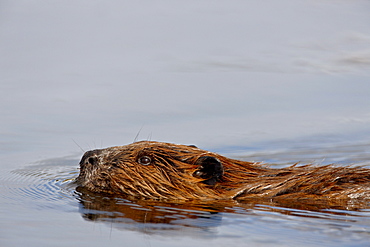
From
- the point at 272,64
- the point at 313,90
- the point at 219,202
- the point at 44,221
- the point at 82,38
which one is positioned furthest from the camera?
the point at 82,38

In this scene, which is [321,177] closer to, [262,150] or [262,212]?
[262,212]

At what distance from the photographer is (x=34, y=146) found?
8.27 m

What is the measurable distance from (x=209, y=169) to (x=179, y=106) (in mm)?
3241

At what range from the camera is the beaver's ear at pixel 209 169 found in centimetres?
617

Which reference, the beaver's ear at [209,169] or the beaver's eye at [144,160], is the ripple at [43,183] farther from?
the beaver's ear at [209,169]

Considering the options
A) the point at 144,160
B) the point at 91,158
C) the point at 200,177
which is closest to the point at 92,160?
the point at 91,158

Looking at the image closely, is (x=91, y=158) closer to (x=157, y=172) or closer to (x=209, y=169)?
(x=157, y=172)

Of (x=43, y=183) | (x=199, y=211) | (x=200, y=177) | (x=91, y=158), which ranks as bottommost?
(x=199, y=211)

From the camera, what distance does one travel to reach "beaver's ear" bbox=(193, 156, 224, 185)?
20.2 feet

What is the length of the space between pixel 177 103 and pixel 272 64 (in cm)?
247

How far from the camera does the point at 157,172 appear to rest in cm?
635

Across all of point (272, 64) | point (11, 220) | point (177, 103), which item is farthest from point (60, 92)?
point (11, 220)

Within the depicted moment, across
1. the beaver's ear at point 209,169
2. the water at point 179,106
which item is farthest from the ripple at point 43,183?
the beaver's ear at point 209,169

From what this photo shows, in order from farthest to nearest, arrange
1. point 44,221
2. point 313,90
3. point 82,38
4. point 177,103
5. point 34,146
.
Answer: point 82,38 → point 313,90 → point 177,103 → point 34,146 → point 44,221
